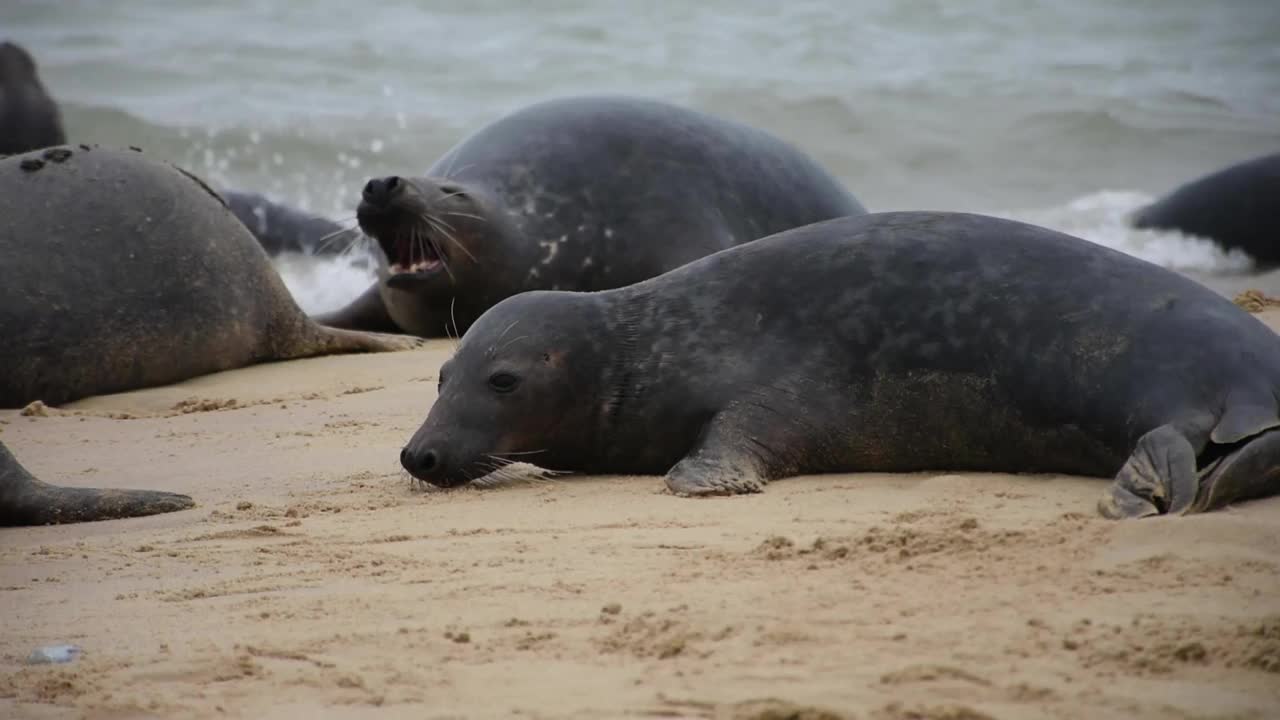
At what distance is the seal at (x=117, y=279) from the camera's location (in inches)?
256

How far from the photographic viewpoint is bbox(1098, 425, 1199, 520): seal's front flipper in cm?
382

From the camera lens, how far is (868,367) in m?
4.72

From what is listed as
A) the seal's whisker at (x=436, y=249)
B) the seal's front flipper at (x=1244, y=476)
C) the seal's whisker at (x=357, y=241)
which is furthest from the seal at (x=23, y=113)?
the seal's front flipper at (x=1244, y=476)

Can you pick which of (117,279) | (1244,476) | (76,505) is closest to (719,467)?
(1244,476)

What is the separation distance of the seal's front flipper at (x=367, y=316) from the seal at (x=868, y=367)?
3419 millimetres

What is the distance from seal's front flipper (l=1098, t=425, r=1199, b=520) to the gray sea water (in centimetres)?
681

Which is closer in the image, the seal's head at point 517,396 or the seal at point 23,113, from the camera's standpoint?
the seal's head at point 517,396

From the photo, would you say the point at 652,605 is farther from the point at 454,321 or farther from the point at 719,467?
the point at 454,321

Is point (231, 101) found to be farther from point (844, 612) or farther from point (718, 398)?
point (844, 612)

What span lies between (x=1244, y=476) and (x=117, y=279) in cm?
429

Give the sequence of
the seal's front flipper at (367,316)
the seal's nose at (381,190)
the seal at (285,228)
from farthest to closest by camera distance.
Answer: the seal at (285,228)
the seal's front flipper at (367,316)
the seal's nose at (381,190)

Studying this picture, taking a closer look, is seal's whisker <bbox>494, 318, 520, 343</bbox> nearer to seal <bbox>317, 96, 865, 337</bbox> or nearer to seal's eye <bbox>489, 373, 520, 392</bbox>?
seal's eye <bbox>489, 373, 520, 392</bbox>

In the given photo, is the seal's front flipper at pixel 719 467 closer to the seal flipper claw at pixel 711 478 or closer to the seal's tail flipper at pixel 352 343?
the seal flipper claw at pixel 711 478

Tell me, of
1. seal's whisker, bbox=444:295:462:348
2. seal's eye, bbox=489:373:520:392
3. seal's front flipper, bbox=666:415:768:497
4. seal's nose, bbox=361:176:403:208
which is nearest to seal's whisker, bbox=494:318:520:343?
seal's eye, bbox=489:373:520:392
